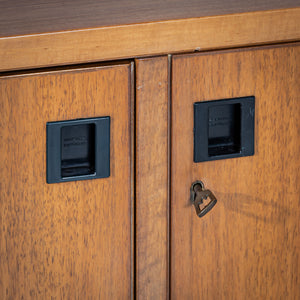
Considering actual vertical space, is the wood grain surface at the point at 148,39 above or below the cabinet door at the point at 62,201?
above

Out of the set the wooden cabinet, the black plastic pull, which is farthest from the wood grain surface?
the black plastic pull

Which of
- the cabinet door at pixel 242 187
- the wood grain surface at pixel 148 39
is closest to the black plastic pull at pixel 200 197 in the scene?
the cabinet door at pixel 242 187

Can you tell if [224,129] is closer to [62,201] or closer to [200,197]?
A: [200,197]

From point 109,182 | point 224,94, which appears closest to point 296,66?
point 224,94

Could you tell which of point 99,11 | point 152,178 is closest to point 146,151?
point 152,178

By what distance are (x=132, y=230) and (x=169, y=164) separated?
3.3 inches

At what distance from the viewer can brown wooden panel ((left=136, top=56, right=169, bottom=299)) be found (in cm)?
73

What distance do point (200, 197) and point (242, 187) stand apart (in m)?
0.06

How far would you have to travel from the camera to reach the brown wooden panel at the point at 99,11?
0.69 metres

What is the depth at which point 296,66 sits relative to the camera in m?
0.77

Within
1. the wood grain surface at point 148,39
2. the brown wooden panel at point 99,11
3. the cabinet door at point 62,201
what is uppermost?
the brown wooden panel at point 99,11

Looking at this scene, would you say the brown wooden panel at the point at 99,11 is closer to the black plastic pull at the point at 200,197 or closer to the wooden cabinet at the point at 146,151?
the wooden cabinet at the point at 146,151

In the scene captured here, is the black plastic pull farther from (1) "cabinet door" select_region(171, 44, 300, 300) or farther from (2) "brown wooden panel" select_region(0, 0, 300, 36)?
(2) "brown wooden panel" select_region(0, 0, 300, 36)

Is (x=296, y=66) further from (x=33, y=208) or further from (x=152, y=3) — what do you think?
(x=33, y=208)
